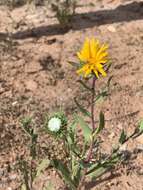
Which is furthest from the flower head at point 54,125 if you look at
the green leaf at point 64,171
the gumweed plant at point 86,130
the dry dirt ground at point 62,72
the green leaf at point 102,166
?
the dry dirt ground at point 62,72

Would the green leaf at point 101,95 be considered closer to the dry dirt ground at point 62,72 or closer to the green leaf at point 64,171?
the green leaf at point 64,171

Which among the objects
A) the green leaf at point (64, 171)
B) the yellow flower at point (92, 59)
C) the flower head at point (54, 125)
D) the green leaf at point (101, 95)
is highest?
the yellow flower at point (92, 59)

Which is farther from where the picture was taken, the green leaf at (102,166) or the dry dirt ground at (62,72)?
the dry dirt ground at (62,72)

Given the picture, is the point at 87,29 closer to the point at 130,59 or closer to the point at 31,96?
the point at 130,59

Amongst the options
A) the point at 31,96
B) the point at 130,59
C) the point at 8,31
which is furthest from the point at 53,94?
the point at 8,31

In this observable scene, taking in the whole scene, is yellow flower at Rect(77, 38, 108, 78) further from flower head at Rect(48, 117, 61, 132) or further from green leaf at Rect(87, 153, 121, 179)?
green leaf at Rect(87, 153, 121, 179)

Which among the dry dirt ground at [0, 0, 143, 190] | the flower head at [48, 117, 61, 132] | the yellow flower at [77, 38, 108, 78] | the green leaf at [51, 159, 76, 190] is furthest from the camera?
the dry dirt ground at [0, 0, 143, 190]

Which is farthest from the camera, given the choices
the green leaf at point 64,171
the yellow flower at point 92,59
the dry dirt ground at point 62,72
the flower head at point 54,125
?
the dry dirt ground at point 62,72

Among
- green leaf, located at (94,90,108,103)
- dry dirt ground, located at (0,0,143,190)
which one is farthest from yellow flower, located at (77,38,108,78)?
dry dirt ground, located at (0,0,143,190)

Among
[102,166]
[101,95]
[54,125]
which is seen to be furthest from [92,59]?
[102,166]
